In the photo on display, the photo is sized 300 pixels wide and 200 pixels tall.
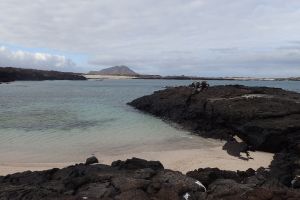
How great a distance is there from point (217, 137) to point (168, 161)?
674 centimetres

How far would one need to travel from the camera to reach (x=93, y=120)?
27125mm

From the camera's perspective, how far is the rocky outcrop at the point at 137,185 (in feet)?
29.2

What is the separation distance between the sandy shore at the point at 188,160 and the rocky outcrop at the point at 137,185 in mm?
2911

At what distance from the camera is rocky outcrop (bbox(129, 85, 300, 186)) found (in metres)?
15.8

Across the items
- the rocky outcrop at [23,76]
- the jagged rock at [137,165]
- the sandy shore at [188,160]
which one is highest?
the jagged rock at [137,165]

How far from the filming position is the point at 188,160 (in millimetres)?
15000

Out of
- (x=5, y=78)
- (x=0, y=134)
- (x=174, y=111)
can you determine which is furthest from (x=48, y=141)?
(x=5, y=78)

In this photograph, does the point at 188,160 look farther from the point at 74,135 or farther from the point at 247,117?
the point at 74,135

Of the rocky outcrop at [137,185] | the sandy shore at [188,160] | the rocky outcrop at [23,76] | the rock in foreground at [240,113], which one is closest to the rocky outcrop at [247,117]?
the rock in foreground at [240,113]

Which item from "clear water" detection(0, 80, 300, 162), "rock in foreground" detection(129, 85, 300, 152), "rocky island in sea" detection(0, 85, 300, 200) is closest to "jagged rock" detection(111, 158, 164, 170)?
"rocky island in sea" detection(0, 85, 300, 200)

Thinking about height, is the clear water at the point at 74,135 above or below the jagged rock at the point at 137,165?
below

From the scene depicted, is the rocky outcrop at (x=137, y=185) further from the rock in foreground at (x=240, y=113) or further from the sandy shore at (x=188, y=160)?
the rock in foreground at (x=240, y=113)

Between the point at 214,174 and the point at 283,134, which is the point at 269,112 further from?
the point at 214,174

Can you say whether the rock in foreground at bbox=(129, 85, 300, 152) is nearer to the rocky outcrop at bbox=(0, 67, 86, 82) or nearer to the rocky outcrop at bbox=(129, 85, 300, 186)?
the rocky outcrop at bbox=(129, 85, 300, 186)
